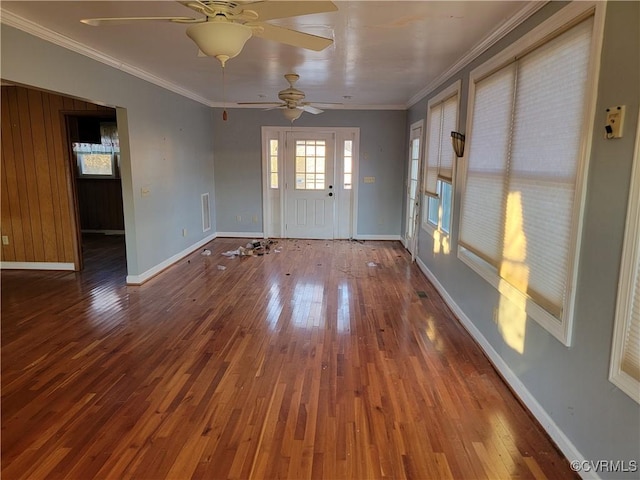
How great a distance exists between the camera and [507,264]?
8.91 feet

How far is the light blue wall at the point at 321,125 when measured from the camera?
280 inches

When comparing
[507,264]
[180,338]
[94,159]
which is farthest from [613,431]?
[94,159]

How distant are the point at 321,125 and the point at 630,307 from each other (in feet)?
20.2

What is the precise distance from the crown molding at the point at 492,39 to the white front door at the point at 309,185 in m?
2.71

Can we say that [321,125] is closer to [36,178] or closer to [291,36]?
[36,178]

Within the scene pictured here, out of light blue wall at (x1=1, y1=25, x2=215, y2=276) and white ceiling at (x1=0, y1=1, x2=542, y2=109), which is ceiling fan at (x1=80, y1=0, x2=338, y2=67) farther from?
light blue wall at (x1=1, y1=25, x2=215, y2=276)

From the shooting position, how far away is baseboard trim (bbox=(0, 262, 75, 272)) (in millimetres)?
5211

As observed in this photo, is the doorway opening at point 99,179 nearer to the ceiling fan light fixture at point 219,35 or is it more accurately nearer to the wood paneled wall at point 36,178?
the wood paneled wall at point 36,178

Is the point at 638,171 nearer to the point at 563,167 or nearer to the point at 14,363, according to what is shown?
the point at 563,167

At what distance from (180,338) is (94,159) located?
5710 millimetres

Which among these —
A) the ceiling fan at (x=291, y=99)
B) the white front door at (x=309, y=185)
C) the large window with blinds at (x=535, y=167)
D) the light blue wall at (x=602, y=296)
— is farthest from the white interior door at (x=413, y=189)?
the light blue wall at (x=602, y=296)

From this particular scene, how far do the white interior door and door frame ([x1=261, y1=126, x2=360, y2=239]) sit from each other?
103cm

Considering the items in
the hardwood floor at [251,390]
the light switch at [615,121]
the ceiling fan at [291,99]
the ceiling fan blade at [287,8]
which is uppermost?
the ceiling fan at [291,99]

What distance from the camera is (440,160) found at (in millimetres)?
4734
